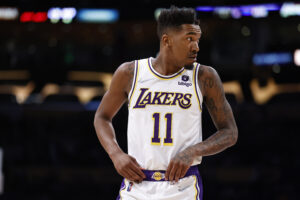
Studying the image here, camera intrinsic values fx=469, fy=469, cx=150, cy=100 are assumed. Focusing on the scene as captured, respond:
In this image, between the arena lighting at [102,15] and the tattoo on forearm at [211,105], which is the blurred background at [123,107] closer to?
the arena lighting at [102,15]

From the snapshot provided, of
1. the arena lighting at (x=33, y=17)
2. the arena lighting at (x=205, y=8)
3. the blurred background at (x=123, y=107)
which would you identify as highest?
the arena lighting at (x=205, y=8)

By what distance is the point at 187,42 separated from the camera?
10.6 ft

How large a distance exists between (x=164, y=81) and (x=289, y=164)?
6.75 meters

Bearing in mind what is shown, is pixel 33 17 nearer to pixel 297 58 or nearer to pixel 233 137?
pixel 297 58

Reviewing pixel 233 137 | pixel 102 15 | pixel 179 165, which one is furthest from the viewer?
pixel 102 15

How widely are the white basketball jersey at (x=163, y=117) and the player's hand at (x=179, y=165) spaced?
13 cm

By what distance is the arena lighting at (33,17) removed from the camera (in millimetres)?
9586

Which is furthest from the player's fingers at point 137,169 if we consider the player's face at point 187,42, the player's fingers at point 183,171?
the player's face at point 187,42

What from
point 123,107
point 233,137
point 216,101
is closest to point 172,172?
point 233,137

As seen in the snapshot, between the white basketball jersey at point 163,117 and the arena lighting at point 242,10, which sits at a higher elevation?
the arena lighting at point 242,10

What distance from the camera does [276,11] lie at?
29.8 ft

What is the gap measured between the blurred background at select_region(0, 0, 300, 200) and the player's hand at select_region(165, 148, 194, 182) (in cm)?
615

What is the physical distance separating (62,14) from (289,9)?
14.7ft

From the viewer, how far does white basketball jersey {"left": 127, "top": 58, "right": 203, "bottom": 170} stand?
125 inches
